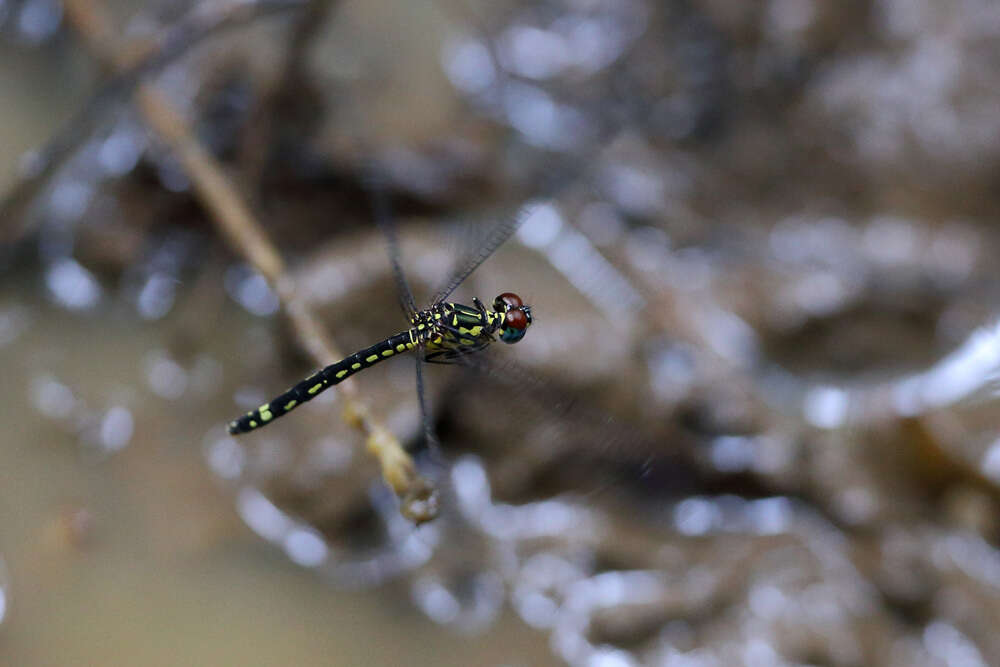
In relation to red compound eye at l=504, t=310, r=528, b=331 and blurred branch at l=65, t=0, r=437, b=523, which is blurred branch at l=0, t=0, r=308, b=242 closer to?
blurred branch at l=65, t=0, r=437, b=523

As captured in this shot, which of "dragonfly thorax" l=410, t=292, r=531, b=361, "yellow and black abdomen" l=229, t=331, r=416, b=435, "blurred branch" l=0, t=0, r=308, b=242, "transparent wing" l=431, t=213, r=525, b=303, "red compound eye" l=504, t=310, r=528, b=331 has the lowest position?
"yellow and black abdomen" l=229, t=331, r=416, b=435

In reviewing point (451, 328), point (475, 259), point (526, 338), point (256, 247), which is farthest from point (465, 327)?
point (256, 247)

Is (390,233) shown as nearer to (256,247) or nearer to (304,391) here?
(256,247)

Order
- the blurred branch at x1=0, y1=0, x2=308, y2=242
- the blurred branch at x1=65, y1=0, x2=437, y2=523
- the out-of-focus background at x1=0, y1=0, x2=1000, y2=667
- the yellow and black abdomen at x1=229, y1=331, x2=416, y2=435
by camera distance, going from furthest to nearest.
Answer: the blurred branch at x1=0, y1=0, x2=308, y2=242 < the out-of-focus background at x1=0, y1=0, x2=1000, y2=667 < the yellow and black abdomen at x1=229, y1=331, x2=416, y2=435 < the blurred branch at x1=65, y1=0, x2=437, y2=523

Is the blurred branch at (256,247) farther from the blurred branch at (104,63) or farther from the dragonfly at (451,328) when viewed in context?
the dragonfly at (451,328)

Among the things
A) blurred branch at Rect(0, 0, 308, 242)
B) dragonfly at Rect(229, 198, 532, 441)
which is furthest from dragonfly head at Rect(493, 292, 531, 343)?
blurred branch at Rect(0, 0, 308, 242)

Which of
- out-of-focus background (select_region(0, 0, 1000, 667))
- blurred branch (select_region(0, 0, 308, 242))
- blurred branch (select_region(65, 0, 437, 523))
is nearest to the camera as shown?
blurred branch (select_region(65, 0, 437, 523))
